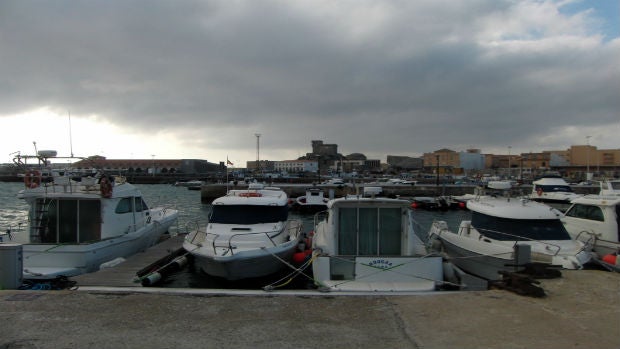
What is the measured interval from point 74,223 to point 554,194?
42.8 metres

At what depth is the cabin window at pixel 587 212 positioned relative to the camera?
1470 cm

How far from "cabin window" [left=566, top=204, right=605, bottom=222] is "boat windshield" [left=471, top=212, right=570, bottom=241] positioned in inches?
111

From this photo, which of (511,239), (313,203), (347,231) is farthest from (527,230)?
(313,203)

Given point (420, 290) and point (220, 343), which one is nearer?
point (220, 343)

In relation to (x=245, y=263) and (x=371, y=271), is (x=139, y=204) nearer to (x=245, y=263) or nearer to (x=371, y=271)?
(x=245, y=263)

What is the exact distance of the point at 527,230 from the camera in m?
12.9

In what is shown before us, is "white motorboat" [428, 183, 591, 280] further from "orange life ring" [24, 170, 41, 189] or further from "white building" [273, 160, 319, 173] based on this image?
"white building" [273, 160, 319, 173]

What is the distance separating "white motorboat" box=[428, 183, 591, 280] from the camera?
1173cm

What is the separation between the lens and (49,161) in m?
14.7

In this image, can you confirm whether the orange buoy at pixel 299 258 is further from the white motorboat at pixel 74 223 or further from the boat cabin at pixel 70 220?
the boat cabin at pixel 70 220

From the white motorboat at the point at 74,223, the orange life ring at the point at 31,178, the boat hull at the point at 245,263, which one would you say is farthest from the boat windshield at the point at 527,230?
the orange life ring at the point at 31,178

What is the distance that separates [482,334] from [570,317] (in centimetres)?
175

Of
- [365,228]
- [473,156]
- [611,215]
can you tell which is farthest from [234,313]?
[473,156]

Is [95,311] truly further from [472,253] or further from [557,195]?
[557,195]
